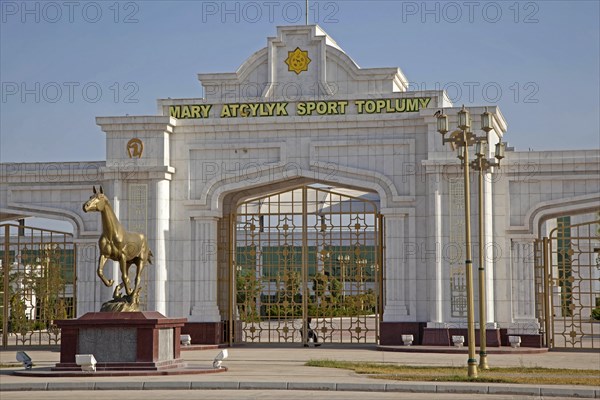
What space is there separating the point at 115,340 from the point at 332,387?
223 inches

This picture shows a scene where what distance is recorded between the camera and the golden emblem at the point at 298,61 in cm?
3131

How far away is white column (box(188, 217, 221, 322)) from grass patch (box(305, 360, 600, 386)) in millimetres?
8260

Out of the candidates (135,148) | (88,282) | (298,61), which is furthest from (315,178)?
(88,282)

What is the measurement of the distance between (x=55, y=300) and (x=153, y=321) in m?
12.8

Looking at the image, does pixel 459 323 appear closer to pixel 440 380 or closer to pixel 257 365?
pixel 257 365

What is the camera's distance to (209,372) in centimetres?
2083

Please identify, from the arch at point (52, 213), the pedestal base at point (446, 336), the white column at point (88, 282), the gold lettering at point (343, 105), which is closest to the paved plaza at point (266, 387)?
the pedestal base at point (446, 336)

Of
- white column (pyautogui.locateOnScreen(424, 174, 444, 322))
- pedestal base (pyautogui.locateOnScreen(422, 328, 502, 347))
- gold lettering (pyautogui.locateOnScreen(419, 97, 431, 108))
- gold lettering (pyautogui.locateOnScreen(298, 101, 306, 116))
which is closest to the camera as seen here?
pedestal base (pyautogui.locateOnScreen(422, 328, 502, 347))

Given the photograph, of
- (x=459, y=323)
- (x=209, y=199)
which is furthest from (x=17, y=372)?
(x=459, y=323)

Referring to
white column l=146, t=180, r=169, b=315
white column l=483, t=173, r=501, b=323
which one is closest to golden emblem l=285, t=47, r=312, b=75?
white column l=146, t=180, r=169, b=315

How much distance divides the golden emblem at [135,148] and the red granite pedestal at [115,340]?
33.7ft

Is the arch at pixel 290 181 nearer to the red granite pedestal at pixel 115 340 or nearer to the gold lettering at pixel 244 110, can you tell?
the gold lettering at pixel 244 110

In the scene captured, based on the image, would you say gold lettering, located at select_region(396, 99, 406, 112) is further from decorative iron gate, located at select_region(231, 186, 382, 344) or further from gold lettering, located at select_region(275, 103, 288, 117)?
gold lettering, located at select_region(275, 103, 288, 117)

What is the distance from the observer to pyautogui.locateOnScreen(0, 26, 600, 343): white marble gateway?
1171 inches
